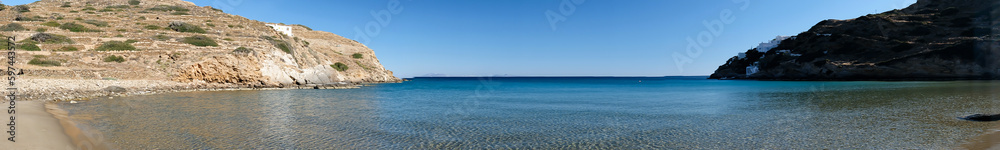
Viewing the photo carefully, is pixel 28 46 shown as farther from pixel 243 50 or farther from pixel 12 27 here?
Result: pixel 243 50

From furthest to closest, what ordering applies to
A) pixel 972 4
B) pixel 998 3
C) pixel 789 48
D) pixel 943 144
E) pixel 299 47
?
1. pixel 789 48
2. pixel 972 4
3. pixel 998 3
4. pixel 299 47
5. pixel 943 144

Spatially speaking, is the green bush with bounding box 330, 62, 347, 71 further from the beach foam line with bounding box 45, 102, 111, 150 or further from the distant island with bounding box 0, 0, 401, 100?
the beach foam line with bounding box 45, 102, 111, 150

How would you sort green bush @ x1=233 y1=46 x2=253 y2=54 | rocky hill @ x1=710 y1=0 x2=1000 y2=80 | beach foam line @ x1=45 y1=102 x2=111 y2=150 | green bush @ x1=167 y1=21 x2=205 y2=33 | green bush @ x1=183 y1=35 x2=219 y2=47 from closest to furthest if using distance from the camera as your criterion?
1. beach foam line @ x1=45 y1=102 x2=111 y2=150
2. green bush @ x1=233 y1=46 x2=253 y2=54
3. green bush @ x1=183 y1=35 x2=219 y2=47
4. green bush @ x1=167 y1=21 x2=205 y2=33
5. rocky hill @ x1=710 y1=0 x2=1000 y2=80

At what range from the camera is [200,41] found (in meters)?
41.6

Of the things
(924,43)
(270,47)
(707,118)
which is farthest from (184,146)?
(924,43)

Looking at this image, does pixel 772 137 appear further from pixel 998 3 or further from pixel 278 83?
pixel 998 3

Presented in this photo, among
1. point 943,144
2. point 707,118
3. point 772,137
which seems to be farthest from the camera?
point 707,118

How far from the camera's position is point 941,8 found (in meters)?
85.1

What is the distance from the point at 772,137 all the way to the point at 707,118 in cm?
415

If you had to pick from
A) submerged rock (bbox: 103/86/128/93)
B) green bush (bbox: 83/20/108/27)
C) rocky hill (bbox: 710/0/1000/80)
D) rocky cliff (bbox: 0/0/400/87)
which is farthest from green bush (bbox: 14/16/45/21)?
rocky hill (bbox: 710/0/1000/80)

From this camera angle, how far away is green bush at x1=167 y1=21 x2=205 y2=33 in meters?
48.1

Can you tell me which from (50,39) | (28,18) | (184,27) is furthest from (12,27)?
(184,27)

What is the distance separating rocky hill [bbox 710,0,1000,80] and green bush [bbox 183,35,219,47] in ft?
286

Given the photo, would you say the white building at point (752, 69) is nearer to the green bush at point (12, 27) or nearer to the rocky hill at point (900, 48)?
the rocky hill at point (900, 48)
